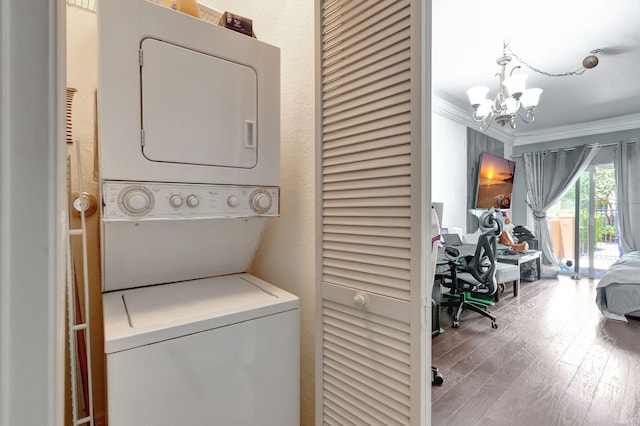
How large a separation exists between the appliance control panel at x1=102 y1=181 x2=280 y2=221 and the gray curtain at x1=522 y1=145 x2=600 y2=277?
642cm

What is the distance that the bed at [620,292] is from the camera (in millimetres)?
3400

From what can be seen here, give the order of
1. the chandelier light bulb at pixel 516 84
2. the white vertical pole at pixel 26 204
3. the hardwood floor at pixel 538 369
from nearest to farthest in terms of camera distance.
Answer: the white vertical pole at pixel 26 204 → the hardwood floor at pixel 538 369 → the chandelier light bulb at pixel 516 84

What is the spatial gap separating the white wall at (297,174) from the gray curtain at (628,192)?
20.8 ft

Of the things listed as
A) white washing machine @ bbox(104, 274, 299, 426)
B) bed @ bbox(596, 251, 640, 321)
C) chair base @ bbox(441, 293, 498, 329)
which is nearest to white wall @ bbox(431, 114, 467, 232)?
chair base @ bbox(441, 293, 498, 329)

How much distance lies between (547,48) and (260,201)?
10.8ft

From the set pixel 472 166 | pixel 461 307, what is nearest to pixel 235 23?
pixel 461 307

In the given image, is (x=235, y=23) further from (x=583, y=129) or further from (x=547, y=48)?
(x=583, y=129)

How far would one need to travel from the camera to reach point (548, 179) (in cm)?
601

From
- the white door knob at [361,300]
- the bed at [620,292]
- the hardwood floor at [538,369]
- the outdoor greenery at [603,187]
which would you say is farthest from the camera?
the outdoor greenery at [603,187]

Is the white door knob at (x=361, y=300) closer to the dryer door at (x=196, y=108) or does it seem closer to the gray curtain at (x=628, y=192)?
the dryer door at (x=196, y=108)

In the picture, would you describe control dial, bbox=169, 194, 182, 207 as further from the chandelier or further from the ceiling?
the chandelier

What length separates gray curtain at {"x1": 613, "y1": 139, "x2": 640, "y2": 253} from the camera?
203 inches

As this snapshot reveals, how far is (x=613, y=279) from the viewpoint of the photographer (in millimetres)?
3492

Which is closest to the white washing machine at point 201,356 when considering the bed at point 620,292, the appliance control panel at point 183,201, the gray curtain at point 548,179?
the appliance control panel at point 183,201
